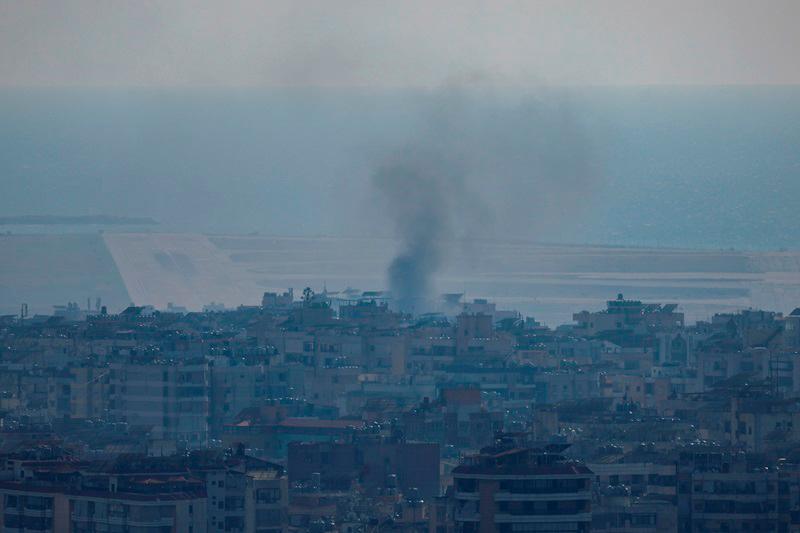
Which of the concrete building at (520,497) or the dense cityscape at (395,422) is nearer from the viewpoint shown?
the concrete building at (520,497)

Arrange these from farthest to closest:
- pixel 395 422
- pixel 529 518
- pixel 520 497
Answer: pixel 395 422 → pixel 520 497 → pixel 529 518

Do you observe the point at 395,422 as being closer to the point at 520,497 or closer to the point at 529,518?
the point at 520,497

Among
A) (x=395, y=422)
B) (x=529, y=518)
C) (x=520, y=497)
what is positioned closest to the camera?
(x=529, y=518)

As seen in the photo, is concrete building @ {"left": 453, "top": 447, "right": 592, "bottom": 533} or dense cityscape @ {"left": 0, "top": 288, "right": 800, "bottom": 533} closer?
concrete building @ {"left": 453, "top": 447, "right": 592, "bottom": 533}

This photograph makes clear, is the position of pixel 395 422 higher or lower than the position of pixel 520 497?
higher

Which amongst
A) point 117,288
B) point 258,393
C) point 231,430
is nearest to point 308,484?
point 231,430

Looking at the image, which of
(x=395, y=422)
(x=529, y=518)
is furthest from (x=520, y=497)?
(x=395, y=422)

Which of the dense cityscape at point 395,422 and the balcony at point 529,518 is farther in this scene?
the dense cityscape at point 395,422

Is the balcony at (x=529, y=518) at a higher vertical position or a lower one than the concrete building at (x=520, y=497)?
lower

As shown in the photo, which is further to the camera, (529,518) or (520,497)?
(520,497)
